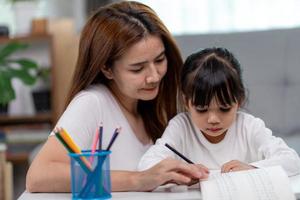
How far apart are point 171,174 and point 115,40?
1.39 ft

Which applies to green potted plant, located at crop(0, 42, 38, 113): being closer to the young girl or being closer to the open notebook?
the young girl

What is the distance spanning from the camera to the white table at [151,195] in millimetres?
1229

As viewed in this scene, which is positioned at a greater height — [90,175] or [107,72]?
[107,72]

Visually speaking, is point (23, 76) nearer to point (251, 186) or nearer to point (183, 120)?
point (183, 120)

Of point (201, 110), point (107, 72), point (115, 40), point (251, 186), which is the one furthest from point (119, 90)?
point (251, 186)

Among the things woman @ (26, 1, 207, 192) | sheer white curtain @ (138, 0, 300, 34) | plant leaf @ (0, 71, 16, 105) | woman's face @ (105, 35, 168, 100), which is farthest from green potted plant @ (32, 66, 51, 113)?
woman's face @ (105, 35, 168, 100)

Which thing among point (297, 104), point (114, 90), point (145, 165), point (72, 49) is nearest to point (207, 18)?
point (72, 49)

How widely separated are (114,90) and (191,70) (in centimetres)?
30

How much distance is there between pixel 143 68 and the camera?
1565 millimetres

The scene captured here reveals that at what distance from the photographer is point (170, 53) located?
1.65 meters

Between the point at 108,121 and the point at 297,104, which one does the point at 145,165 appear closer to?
the point at 108,121

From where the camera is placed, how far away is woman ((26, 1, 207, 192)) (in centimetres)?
143

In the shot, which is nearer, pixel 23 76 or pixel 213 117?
pixel 213 117

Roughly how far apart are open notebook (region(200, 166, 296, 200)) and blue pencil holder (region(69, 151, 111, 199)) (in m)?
0.18
